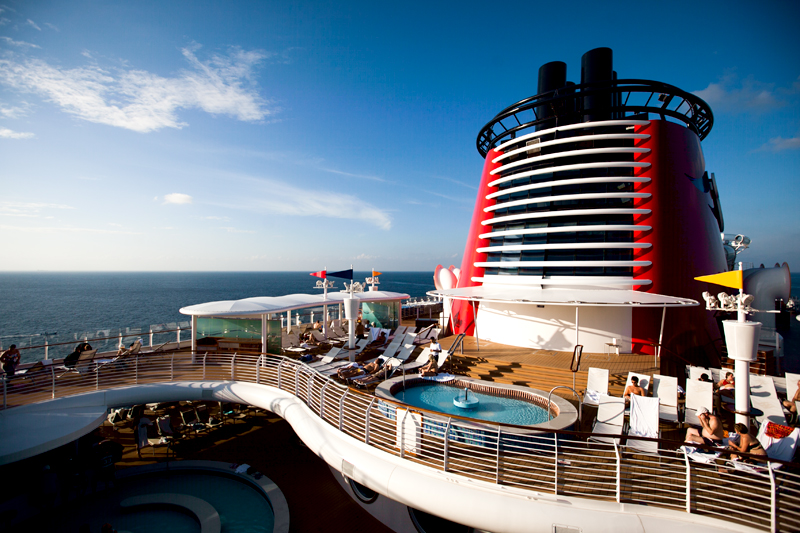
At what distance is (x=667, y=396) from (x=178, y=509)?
10.7 m

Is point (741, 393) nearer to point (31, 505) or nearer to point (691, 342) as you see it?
point (691, 342)

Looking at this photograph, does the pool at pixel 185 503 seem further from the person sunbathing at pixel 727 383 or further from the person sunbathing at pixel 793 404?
the person sunbathing at pixel 793 404

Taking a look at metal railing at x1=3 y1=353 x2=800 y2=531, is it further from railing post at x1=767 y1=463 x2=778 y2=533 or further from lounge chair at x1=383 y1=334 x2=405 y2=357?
lounge chair at x1=383 y1=334 x2=405 y2=357

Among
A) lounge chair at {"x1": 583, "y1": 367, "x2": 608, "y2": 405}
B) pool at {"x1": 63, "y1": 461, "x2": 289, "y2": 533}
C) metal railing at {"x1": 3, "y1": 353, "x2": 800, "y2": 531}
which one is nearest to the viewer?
metal railing at {"x1": 3, "y1": 353, "x2": 800, "y2": 531}

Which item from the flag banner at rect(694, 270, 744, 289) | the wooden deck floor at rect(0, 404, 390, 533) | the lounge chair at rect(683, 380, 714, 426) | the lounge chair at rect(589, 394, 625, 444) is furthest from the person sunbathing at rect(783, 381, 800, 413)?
the wooden deck floor at rect(0, 404, 390, 533)

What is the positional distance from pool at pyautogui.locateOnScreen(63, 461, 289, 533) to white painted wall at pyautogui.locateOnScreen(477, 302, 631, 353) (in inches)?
371

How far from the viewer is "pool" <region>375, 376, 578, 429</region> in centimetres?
793

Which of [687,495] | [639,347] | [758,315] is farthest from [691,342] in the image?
[758,315]

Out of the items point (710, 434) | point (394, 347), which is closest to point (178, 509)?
point (394, 347)

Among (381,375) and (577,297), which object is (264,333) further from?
(577,297)

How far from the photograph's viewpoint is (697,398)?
24.4 feet

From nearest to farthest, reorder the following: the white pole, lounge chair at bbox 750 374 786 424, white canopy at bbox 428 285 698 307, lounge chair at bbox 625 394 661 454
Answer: lounge chair at bbox 625 394 661 454
lounge chair at bbox 750 374 786 424
white canopy at bbox 428 285 698 307
the white pole

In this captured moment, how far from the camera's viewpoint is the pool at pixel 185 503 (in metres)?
7.47

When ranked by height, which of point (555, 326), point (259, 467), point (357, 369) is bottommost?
point (259, 467)
